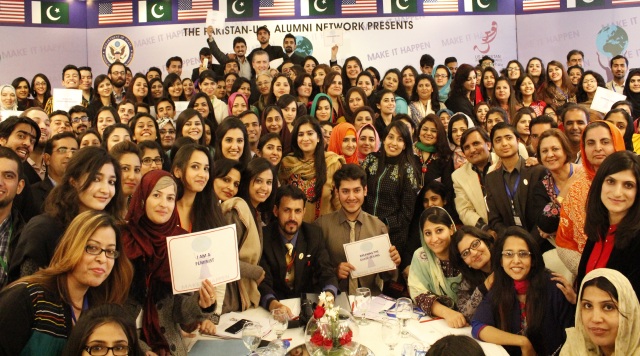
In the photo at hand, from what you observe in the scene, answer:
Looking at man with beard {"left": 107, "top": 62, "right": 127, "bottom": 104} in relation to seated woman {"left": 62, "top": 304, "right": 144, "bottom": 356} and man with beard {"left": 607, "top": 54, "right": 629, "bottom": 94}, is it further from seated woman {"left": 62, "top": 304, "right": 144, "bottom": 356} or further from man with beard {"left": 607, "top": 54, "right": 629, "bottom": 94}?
man with beard {"left": 607, "top": 54, "right": 629, "bottom": 94}

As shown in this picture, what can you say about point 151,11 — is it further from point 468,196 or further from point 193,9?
point 468,196

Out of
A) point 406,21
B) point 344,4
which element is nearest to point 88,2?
point 344,4

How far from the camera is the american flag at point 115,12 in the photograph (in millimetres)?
11766

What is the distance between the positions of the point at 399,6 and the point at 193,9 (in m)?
4.12

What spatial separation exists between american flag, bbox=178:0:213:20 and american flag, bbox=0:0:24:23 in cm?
307

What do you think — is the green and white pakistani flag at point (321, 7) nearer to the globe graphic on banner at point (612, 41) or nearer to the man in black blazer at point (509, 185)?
the globe graphic on banner at point (612, 41)

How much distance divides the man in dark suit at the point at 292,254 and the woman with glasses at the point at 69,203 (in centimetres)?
117

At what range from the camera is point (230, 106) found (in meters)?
6.41

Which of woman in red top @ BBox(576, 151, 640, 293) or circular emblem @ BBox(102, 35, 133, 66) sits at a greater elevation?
circular emblem @ BBox(102, 35, 133, 66)

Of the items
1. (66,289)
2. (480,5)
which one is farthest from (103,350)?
(480,5)

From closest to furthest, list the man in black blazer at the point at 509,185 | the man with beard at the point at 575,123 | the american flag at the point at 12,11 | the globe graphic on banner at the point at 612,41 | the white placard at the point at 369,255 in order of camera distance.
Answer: the white placard at the point at 369,255, the man in black blazer at the point at 509,185, the man with beard at the point at 575,123, the globe graphic on banner at the point at 612,41, the american flag at the point at 12,11

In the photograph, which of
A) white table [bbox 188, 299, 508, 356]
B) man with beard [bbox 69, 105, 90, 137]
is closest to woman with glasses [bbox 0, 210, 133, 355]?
white table [bbox 188, 299, 508, 356]

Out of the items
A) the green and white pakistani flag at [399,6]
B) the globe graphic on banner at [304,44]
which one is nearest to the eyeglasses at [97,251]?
the globe graphic on banner at [304,44]

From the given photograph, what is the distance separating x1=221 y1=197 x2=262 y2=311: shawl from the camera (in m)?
3.68
